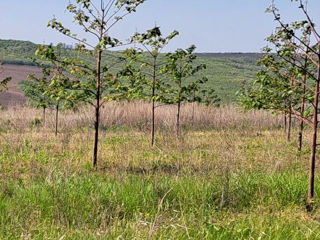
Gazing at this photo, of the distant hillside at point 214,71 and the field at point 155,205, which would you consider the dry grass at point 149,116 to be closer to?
the field at point 155,205

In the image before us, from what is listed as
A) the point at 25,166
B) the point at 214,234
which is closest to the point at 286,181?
the point at 214,234

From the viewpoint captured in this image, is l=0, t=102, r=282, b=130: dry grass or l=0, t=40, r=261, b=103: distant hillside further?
l=0, t=40, r=261, b=103: distant hillside

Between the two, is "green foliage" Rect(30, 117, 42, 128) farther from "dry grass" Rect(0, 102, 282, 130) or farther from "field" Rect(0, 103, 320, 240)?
"field" Rect(0, 103, 320, 240)

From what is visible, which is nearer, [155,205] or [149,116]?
[155,205]

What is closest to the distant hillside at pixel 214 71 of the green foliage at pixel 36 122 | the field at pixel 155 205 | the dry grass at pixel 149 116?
the dry grass at pixel 149 116

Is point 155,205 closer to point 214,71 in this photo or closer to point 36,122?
point 36,122

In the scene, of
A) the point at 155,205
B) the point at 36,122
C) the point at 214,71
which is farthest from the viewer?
the point at 214,71

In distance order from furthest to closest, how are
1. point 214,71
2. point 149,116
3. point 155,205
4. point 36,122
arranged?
1. point 214,71
2. point 149,116
3. point 36,122
4. point 155,205

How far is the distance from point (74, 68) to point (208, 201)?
4.45 meters

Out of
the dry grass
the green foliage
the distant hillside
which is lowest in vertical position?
the green foliage

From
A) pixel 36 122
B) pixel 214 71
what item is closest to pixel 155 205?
pixel 36 122

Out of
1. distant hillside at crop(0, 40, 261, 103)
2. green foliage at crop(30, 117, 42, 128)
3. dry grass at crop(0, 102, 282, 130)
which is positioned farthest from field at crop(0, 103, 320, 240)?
distant hillside at crop(0, 40, 261, 103)

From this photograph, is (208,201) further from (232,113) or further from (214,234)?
(232,113)

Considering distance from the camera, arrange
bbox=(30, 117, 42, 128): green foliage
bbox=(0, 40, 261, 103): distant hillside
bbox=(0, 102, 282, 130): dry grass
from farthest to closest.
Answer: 1. bbox=(0, 40, 261, 103): distant hillside
2. bbox=(0, 102, 282, 130): dry grass
3. bbox=(30, 117, 42, 128): green foliage
